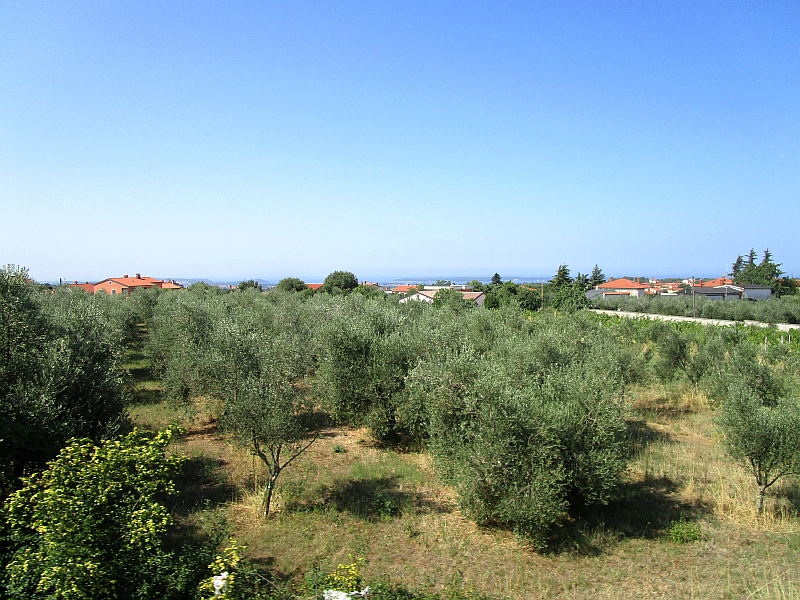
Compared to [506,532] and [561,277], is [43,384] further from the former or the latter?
[561,277]

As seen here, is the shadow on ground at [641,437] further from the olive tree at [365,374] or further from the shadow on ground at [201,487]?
the shadow on ground at [201,487]

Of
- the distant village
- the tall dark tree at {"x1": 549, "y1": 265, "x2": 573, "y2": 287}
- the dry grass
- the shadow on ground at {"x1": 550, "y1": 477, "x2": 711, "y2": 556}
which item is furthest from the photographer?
the tall dark tree at {"x1": 549, "y1": 265, "x2": 573, "y2": 287}

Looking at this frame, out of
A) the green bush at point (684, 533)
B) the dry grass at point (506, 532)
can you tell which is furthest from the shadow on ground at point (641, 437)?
the green bush at point (684, 533)

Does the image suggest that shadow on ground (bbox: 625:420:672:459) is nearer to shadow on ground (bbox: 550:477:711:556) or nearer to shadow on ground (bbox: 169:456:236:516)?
shadow on ground (bbox: 550:477:711:556)

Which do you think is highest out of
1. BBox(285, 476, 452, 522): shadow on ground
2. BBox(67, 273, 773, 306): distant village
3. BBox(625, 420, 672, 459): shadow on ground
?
BBox(67, 273, 773, 306): distant village

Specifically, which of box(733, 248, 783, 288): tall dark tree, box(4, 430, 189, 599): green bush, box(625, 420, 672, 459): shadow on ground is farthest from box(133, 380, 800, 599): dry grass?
box(733, 248, 783, 288): tall dark tree

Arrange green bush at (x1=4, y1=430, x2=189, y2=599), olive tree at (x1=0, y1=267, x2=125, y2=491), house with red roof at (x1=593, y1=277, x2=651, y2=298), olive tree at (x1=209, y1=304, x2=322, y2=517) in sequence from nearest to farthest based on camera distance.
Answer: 1. green bush at (x1=4, y1=430, x2=189, y2=599)
2. olive tree at (x1=0, y1=267, x2=125, y2=491)
3. olive tree at (x1=209, y1=304, x2=322, y2=517)
4. house with red roof at (x1=593, y1=277, x2=651, y2=298)

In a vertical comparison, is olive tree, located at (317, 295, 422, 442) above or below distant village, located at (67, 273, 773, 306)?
below

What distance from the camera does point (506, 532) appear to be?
390 inches

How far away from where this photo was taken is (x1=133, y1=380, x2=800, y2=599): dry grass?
26.6 ft

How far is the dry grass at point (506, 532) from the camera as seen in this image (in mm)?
8109

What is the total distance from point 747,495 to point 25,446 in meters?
16.2

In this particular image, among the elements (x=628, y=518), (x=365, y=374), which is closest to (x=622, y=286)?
(x=365, y=374)

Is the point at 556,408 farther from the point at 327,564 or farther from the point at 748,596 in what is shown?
the point at 327,564
